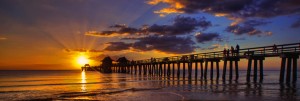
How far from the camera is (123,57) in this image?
87.4 meters

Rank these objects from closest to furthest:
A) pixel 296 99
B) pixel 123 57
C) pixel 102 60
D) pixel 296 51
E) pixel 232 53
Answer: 1. pixel 296 99
2. pixel 296 51
3. pixel 232 53
4. pixel 123 57
5. pixel 102 60

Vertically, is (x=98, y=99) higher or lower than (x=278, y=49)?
lower

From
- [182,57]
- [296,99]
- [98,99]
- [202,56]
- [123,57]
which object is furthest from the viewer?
[123,57]

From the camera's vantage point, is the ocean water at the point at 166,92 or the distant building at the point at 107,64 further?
the distant building at the point at 107,64

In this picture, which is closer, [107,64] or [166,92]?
[166,92]

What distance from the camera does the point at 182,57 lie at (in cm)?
4612

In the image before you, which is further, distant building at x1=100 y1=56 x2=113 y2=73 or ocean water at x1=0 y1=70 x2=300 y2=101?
distant building at x1=100 y1=56 x2=113 y2=73

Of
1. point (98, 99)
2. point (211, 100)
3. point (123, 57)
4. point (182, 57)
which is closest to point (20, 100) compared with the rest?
point (98, 99)

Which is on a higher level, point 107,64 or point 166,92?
point 107,64

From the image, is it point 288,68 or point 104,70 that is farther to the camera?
point 104,70

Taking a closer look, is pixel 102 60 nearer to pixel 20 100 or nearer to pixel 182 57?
pixel 182 57

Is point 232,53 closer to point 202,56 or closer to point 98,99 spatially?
point 202,56

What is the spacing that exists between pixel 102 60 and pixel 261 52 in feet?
224

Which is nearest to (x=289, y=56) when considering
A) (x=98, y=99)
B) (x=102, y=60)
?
(x=98, y=99)
